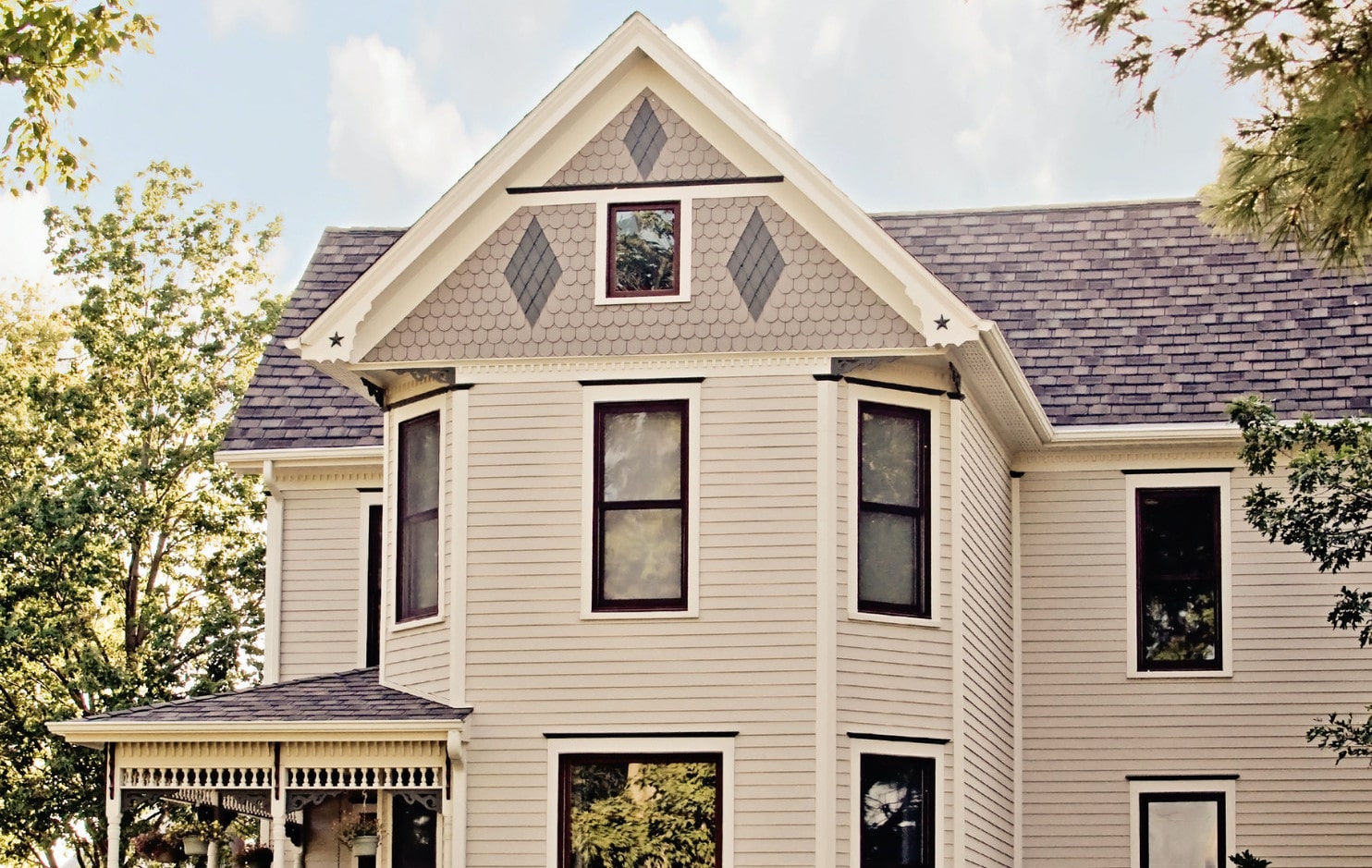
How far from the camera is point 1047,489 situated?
70.5 feet

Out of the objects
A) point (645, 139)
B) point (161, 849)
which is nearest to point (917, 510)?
point (645, 139)

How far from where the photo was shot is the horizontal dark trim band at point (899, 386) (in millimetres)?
18188

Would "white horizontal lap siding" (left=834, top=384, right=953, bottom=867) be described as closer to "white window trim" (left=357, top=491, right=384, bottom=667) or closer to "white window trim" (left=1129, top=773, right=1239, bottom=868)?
"white window trim" (left=1129, top=773, right=1239, bottom=868)

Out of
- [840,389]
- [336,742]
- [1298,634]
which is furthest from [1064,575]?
[336,742]

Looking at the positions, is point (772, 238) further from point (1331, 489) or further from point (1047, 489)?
point (1331, 489)

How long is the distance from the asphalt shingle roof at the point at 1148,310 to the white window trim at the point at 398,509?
6.42 metres

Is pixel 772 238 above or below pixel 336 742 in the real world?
above

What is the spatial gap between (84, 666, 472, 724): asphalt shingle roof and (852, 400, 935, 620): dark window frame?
3.60m

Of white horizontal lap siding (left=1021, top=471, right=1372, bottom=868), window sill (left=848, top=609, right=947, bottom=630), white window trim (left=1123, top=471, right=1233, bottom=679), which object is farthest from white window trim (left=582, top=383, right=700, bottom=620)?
white window trim (left=1123, top=471, right=1233, bottom=679)

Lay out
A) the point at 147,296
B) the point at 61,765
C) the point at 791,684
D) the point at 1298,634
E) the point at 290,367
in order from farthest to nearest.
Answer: the point at 147,296 < the point at 61,765 < the point at 290,367 < the point at 1298,634 < the point at 791,684

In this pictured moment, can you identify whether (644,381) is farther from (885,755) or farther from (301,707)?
(301,707)

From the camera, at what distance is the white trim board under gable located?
59.4ft

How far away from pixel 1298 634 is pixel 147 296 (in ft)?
66.0

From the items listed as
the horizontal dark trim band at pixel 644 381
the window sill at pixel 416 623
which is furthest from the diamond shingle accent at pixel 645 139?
the window sill at pixel 416 623
